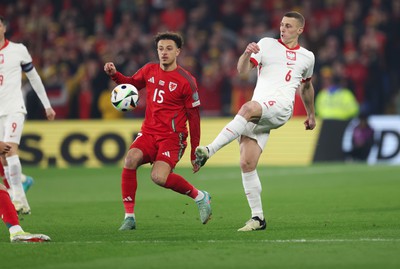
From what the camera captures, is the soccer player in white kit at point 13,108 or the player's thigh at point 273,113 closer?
the player's thigh at point 273,113

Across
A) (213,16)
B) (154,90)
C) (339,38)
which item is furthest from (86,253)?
(213,16)

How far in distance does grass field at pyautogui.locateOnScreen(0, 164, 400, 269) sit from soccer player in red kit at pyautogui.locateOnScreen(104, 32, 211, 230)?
422 millimetres

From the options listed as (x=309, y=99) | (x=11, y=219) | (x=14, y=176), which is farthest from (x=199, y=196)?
(x=14, y=176)

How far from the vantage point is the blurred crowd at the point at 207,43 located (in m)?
23.1

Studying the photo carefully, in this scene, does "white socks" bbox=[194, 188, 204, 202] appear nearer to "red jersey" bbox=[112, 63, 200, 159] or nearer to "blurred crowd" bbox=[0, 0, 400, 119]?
"red jersey" bbox=[112, 63, 200, 159]

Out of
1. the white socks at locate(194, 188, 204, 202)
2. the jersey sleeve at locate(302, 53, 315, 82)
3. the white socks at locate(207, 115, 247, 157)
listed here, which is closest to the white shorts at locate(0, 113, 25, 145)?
the white socks at locate(194, 188, 204, 202)

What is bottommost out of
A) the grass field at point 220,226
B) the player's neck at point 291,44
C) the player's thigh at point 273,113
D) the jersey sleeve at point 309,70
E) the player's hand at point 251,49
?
the grass field at point 220,226

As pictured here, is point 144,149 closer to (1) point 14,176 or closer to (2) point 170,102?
(2) point 170,102

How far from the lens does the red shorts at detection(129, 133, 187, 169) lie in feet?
33.7

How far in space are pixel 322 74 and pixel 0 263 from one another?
15.7 meters

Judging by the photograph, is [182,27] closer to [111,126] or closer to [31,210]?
[111,126]

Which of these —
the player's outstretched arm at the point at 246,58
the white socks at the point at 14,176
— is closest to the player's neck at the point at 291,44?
the player's outstretched arm at the point at 246,58

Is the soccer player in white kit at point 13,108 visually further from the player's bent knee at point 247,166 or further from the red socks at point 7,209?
the red socks at point 7,209

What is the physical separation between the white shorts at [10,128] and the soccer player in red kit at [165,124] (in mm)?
2545
